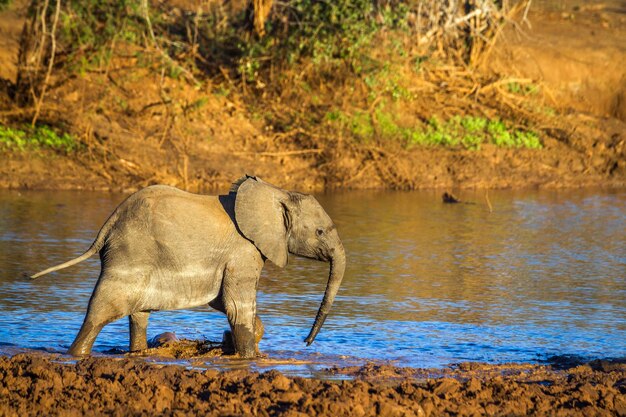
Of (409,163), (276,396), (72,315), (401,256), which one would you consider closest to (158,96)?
(409,163)

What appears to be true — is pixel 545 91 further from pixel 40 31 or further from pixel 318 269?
pixel 318 269

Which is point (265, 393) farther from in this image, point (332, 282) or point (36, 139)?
point (36, 139)

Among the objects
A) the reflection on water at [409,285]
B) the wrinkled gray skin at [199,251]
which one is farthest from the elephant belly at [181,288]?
the reflection on water at [409,285]

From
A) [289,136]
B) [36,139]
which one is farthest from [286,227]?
[289,136]

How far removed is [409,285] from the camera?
11312mm

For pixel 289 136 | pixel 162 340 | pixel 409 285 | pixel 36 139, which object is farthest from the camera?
pixel 289 136

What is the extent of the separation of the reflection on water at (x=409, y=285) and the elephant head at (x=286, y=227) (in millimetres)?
668

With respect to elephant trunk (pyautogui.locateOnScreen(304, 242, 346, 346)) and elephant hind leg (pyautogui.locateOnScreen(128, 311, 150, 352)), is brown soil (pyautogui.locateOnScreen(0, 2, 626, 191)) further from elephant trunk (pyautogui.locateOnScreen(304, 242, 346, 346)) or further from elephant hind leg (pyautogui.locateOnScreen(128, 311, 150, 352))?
elephant trunk (pyautogui.locateOnScreen(304, 242, 346, 346))

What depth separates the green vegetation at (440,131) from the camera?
2025 centimetres

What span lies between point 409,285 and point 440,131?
10117 mm

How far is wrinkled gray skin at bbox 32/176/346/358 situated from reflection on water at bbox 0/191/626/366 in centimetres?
56

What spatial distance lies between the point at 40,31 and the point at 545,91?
10405mm

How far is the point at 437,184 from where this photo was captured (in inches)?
777

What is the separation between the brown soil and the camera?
58.6 ft
